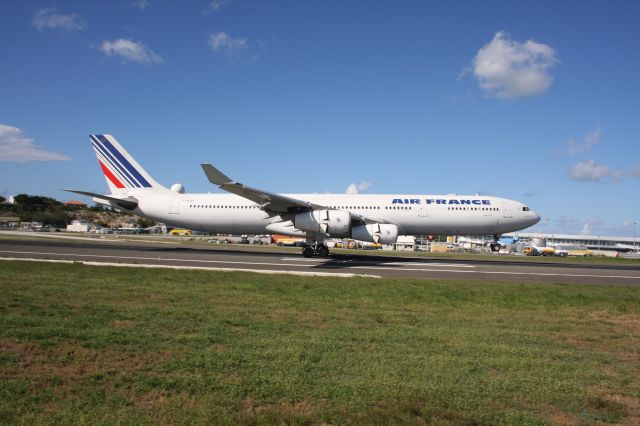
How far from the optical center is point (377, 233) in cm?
2686

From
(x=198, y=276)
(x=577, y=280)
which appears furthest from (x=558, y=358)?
(x=577, y=280)

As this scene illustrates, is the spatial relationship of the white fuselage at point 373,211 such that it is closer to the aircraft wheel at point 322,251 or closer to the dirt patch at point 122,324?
the aircraft wheel at point 322,251

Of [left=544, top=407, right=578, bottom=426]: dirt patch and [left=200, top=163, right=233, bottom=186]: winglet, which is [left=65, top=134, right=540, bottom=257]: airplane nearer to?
[left=200, top=163, right=233, bottom=186]: winglet

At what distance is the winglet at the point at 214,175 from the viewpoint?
78.2 feet

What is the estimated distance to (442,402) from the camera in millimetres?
5117

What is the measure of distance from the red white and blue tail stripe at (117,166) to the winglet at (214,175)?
10.5 m

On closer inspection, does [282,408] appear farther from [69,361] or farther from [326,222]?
[326,222]

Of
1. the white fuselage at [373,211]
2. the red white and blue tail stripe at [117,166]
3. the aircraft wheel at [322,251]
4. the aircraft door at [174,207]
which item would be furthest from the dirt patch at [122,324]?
the red white and blue tail stripe at [117,166]

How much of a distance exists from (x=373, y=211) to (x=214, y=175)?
1078 cm

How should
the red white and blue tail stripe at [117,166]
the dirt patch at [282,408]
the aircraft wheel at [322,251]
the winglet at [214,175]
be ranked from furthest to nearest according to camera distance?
the red white and blue tail stripe at [117,166], the aircraft wheel at [322,251], the winglet at [214,175], the dirt patch at [282,408]

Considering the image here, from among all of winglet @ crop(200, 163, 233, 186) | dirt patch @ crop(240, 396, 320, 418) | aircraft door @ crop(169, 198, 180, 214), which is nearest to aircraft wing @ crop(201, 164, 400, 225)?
winglet @ crop(200, 163, 233, 186)

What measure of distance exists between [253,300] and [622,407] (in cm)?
821

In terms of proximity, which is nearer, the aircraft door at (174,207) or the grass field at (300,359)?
the grass field at (300,359)

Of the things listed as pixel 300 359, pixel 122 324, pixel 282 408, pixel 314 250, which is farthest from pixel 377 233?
pixel 282 408
